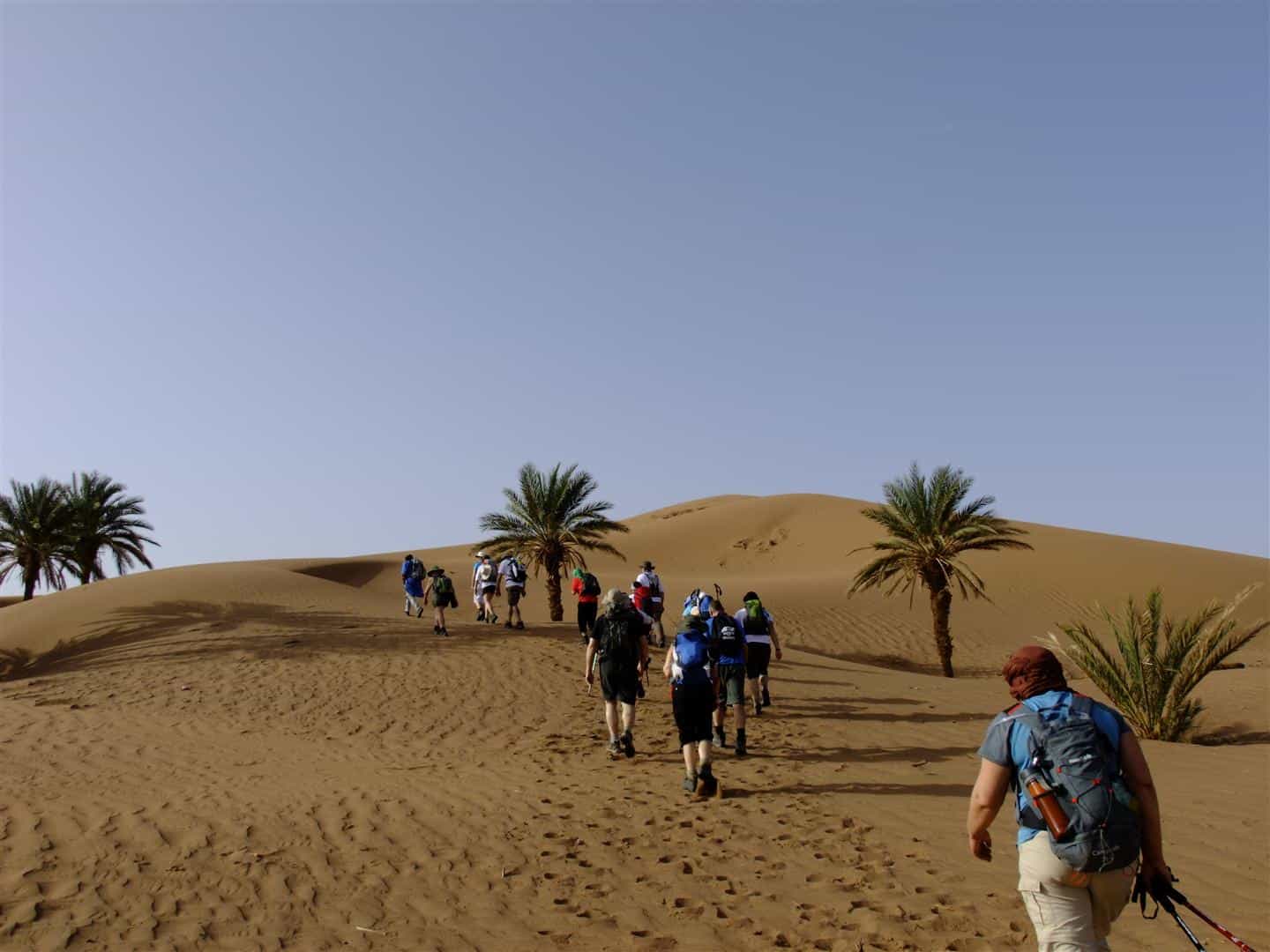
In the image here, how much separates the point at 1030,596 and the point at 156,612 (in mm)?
30728

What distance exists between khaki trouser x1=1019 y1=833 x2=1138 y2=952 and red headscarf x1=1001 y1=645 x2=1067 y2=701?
0.57 m

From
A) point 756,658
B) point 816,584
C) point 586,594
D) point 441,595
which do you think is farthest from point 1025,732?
point 816,584

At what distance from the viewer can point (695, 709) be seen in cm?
873

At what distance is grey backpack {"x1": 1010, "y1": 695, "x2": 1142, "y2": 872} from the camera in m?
3.60

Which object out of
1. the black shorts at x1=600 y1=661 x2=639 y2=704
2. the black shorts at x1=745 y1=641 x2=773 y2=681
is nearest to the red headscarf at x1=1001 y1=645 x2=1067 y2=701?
the black shorts at x1=600 y1=661 x2=639 y2=704

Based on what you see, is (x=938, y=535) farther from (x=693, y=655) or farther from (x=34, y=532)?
(x=34, y=532)

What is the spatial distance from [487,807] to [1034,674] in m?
5.65

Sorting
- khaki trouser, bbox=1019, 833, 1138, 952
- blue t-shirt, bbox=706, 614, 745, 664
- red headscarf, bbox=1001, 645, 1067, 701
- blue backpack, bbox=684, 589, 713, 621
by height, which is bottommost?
khaki trouser, bbox=1019, 833, 1138, 952

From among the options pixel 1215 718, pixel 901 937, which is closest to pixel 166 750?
pixel 901 937

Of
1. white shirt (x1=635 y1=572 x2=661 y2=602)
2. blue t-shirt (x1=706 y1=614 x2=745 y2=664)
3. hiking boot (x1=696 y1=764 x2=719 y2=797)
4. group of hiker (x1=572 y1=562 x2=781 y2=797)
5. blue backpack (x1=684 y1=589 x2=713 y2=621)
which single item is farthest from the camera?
white shirt (x1=635 y1=572 x2=661 y2=602)

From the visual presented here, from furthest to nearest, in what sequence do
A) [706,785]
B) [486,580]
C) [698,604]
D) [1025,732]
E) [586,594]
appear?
[486,580] < [586,594] < [698,604] < [706,785] < [1025,732]

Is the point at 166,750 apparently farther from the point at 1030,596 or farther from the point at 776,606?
the point at 1030,596

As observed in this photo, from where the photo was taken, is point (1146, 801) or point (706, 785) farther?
point (706, 785)

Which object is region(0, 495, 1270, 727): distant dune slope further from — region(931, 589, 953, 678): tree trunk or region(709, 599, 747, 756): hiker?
region(709, 599, 747, 756): hiker
